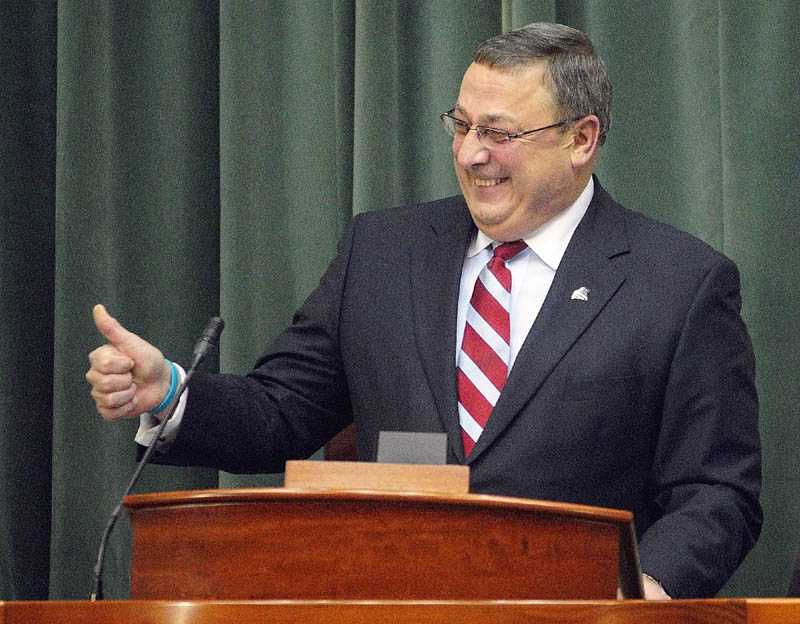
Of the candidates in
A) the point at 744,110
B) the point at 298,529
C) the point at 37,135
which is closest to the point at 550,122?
the point at 744,110

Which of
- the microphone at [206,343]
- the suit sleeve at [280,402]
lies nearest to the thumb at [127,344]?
the microphone at [206,343]

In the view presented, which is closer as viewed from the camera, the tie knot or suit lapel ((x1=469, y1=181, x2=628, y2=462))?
suit lapel ((x1=469, y1=181, x2=628, y2=462))

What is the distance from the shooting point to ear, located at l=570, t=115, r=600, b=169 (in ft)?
8.20

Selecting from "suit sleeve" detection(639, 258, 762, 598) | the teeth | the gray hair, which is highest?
the gray hair

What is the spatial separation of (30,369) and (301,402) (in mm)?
1068

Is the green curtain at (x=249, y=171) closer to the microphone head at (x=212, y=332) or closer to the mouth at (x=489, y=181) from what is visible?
the mouth at (x=489, y=181)

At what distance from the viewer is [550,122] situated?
247cm

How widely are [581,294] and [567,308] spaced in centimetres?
4

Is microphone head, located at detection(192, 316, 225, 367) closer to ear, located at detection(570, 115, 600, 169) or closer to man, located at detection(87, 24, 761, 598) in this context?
man, located at detection(87, 24, 761, 598)

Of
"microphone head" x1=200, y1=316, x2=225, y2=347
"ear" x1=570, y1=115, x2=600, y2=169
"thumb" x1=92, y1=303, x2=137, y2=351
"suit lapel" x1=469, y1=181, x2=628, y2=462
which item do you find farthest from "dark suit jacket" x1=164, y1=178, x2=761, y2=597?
"microphone head" x1=200, y1=316, x2=225, y2=347

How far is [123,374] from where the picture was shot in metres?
2.00

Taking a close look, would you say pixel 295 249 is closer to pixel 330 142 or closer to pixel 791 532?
pixel 330 142

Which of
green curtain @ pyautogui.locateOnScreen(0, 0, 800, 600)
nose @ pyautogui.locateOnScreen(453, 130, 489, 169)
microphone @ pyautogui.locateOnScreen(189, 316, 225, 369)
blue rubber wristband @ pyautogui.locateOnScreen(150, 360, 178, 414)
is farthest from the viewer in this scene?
green curtain @ pyautogui.locateOnScreen(0, 0, 800, 600)

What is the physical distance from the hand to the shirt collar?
73cm
